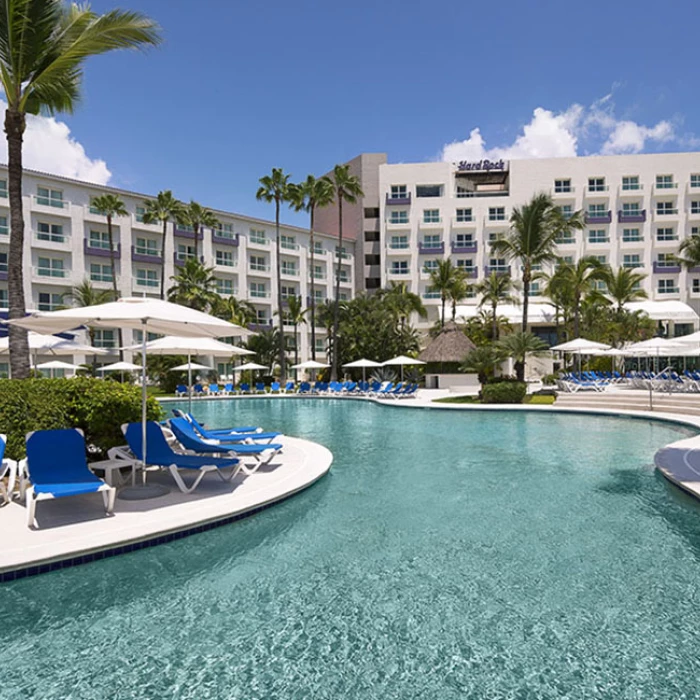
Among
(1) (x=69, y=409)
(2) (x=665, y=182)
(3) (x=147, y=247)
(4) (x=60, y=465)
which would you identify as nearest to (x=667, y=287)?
(2) (x=665, y=182)

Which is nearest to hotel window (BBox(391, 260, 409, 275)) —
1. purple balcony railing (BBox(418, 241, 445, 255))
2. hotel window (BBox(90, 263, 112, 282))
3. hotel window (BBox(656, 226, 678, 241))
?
purple balcony railing (BBox(418, 241, 445, 255))

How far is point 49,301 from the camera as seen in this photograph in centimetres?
3962

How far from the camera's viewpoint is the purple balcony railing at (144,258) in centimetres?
4400

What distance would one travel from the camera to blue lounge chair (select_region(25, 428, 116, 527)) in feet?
21.0

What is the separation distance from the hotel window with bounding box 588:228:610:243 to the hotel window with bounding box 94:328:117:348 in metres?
46.2

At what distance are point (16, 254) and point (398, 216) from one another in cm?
4624

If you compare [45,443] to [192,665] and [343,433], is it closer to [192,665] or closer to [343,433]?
[192,665]

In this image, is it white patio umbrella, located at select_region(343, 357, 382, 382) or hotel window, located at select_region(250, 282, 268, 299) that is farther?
hotel window, located at select_region(250, 282, 268, 299)

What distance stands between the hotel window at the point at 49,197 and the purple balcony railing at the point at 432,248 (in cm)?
3289

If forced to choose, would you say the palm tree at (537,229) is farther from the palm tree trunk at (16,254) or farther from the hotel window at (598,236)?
the hotel window at (598,236)

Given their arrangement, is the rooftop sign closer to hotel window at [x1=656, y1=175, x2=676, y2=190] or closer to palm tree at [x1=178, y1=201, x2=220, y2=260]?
hotel window at [x1=656, y1=175, x2=676, y2=190]

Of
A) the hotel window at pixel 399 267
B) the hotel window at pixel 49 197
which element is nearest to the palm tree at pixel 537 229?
the hotel window at pixel 399 267

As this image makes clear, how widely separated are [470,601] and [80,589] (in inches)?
151

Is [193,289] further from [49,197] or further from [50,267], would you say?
[49,197]
